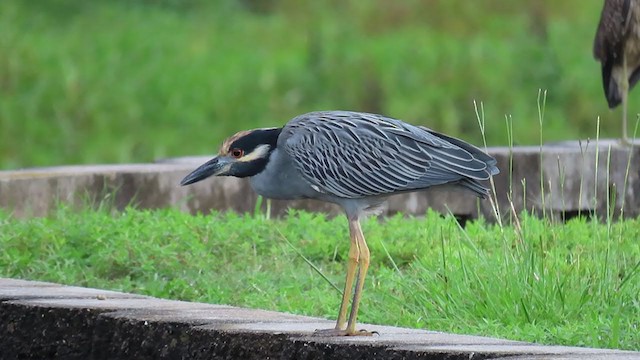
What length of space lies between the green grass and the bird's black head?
0.98 metres

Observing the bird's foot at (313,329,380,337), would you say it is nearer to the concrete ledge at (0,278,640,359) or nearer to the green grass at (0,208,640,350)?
the concrete ledge at (0,278,640,359)

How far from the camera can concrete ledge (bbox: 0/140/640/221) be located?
28.6ft

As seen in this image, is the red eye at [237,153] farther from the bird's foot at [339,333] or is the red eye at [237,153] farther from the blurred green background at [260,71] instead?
the blurred green background at [260,71]

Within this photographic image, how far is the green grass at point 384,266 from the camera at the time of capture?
5887mm

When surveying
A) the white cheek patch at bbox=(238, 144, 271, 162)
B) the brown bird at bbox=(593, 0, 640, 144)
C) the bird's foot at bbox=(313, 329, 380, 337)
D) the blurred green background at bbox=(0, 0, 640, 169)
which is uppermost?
the white cheek patch at bbox=(238, 144, 271, 162)

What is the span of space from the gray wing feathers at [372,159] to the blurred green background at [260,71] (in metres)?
8.49

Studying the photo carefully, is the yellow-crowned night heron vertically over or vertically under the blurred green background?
over

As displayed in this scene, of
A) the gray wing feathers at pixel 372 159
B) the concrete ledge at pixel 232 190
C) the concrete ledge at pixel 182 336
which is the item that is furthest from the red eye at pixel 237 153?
the concrete ledge at pixel 232 190

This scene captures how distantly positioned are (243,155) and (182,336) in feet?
2.18

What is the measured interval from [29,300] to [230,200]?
11.3ft

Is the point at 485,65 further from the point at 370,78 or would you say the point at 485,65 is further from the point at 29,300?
the point at 29,300

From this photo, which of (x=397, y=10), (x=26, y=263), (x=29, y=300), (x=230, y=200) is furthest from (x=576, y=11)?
(x=29, y=300)

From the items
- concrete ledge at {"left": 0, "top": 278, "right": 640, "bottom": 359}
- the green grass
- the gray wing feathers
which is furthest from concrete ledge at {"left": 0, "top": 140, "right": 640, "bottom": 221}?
the gray wing feathers

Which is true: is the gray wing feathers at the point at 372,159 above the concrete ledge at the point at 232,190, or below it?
above
